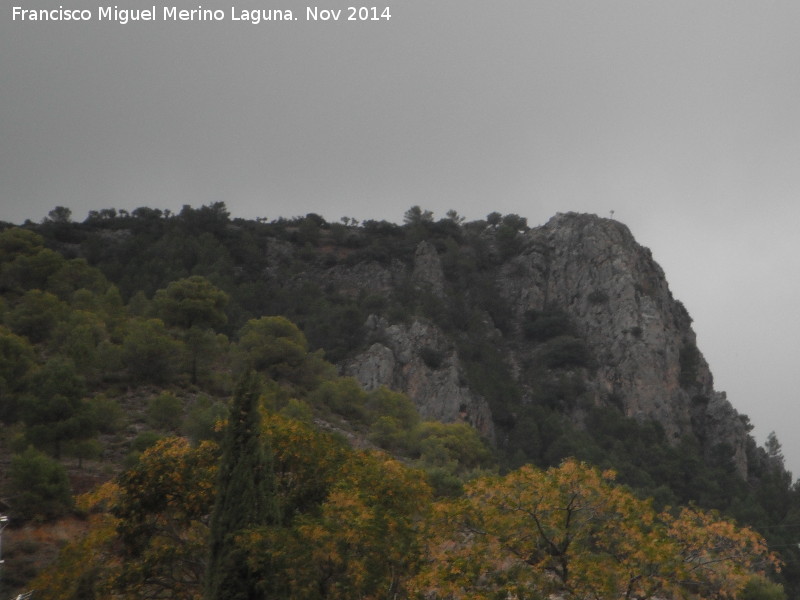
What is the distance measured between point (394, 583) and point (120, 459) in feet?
69.8

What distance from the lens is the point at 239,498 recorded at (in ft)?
60.3

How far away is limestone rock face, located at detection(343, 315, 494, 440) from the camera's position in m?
83.9

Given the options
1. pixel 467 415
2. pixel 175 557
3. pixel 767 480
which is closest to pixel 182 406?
pixel 175 557

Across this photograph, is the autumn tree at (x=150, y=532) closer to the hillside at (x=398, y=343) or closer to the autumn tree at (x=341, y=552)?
the autumn tree at (x=341, y=552)

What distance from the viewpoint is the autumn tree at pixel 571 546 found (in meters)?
16.0

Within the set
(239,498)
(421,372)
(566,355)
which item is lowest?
(239,498)

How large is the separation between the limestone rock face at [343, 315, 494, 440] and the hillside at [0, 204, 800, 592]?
213mm

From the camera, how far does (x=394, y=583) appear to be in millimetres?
18531

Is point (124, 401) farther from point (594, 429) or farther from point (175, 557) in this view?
point (594, 429)

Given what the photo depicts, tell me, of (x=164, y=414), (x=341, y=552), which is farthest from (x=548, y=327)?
(x=341, y=552)

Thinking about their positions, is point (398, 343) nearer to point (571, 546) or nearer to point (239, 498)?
point (239, 498)

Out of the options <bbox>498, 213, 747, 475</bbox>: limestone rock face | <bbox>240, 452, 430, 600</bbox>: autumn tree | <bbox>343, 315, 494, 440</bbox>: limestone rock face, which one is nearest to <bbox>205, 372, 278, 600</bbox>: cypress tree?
<bbox>240, 452, 430, 600</bbox>: autumn tree

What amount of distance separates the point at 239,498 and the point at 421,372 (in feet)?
227

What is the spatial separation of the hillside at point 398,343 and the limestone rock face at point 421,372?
0.70ft
